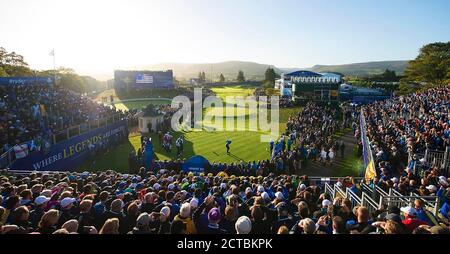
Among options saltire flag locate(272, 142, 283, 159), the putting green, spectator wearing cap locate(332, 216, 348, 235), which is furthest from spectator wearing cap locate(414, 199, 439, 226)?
the putting green

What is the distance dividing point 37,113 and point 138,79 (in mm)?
48960

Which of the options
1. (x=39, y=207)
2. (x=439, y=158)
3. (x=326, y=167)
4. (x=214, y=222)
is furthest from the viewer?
(x=326, y=167)

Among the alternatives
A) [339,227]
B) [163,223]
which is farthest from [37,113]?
[339,227]

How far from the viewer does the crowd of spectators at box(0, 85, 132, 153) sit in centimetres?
1961

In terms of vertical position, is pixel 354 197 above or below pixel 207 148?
above

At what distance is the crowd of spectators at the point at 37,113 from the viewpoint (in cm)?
1961

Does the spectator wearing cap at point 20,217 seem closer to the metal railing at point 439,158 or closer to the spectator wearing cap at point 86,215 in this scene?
the spectator wearing cap at point 86,215

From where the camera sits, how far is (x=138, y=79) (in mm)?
72562

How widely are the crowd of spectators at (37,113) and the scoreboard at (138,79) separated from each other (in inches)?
1521

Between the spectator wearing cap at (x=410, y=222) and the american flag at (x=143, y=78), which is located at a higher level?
the american flag at (x=143, y=78)

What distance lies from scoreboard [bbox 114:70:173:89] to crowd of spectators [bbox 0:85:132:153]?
3864 cm

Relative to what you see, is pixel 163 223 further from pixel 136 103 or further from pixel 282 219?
pixel 136 103

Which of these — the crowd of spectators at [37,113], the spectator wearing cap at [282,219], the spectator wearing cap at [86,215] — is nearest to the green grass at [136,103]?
the crowd of spectators at [37,113]
